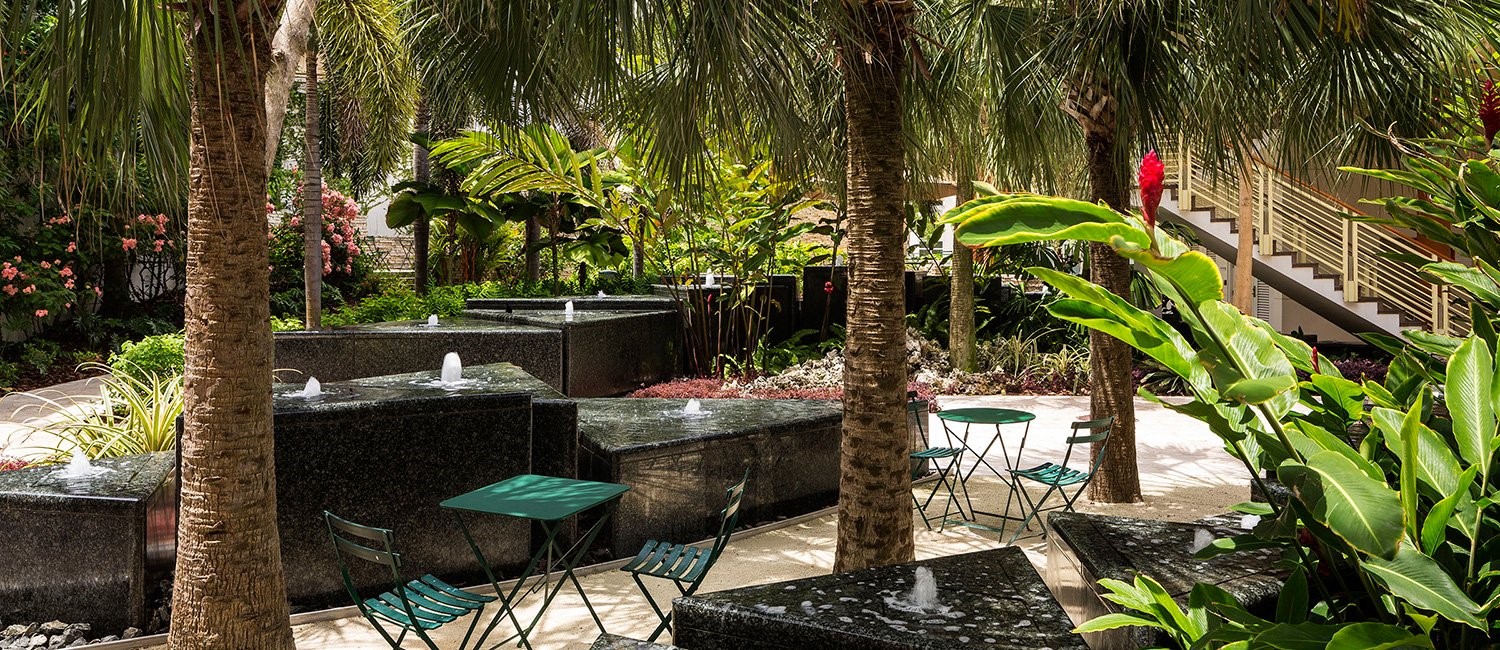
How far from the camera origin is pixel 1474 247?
2.28m

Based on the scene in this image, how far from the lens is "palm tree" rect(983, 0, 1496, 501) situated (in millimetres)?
5109

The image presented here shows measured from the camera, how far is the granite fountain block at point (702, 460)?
5.39m

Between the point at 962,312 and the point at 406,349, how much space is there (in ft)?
20.9

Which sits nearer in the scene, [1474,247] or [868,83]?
[1474,247]

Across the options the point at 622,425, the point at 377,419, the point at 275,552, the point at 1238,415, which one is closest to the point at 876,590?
the point at 1238,415

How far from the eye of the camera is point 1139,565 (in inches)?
105

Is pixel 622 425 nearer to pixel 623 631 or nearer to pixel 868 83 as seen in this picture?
pixel 623 631

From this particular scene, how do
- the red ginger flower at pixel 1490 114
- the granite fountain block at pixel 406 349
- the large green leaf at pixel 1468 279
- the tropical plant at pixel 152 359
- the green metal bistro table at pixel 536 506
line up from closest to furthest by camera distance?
the large green leaf at pixel 1468 279
the red ginger flower at pixel 1490 114
the green metal bistro table at pixel 536 506
the granite fountain block at pixel 406 349
the tropical plant at pixel 152 359

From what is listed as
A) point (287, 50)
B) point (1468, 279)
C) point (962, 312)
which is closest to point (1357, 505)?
point (1468, 279)

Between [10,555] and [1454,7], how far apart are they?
23.4ft

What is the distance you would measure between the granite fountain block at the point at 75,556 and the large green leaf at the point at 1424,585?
4.32 metres

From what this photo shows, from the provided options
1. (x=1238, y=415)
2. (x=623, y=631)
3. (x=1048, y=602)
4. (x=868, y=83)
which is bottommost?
(x=623, y=631)

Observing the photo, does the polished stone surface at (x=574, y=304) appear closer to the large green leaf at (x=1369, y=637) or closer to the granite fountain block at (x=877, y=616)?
the granite fountain block at (x=877, y=616)

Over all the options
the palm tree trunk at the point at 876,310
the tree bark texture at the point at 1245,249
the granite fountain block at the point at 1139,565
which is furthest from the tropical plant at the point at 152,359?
the tree bark texture at the point at 1245,249
